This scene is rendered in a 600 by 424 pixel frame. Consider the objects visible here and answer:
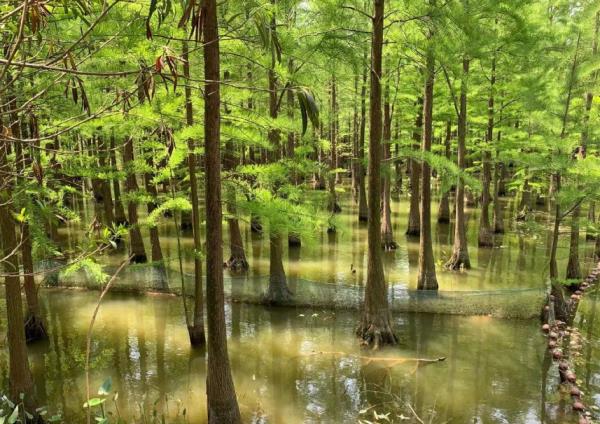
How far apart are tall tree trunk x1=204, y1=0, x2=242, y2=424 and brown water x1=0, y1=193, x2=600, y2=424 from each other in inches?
35.1

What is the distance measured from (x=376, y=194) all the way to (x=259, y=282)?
17.6 ft

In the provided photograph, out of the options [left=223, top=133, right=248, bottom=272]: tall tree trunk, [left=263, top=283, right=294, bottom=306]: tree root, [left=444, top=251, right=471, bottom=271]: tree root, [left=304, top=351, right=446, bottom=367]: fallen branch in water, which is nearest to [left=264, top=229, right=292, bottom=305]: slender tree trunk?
[left=263, top=283, right=294, bottom=306]: tree root

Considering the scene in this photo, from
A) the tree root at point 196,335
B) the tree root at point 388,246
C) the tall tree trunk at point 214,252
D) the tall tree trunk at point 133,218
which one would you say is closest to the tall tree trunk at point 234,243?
the tall tree trunk at point 133,218

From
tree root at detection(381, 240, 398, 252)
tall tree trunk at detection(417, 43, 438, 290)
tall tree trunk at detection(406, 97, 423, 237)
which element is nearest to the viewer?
tall tree trunk at detection(417, 43, 438, 290)

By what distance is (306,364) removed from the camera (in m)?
9.79

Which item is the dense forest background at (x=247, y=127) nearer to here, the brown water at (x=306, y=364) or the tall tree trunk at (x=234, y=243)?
the tall tree trunk at (x=234, y=243)

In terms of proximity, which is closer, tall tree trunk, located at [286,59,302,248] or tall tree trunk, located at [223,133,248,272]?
tall tree trunk, located at [223,133,248,272]

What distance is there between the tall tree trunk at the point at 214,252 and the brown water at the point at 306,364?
0.89m

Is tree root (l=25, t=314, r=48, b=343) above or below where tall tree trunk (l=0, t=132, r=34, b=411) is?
below

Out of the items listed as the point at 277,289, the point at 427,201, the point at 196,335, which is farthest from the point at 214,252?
the point at 427,201

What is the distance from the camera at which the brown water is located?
8.09 metres

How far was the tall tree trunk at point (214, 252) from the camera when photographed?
6.22 meters

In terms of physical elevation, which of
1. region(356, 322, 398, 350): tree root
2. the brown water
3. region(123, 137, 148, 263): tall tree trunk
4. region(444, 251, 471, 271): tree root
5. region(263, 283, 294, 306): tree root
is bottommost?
the brown water

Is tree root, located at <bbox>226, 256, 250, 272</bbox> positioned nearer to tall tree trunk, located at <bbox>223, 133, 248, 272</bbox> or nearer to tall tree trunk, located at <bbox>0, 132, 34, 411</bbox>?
tall tree trunk, located at <bbox>223, 133, 248, 272</bbox>
